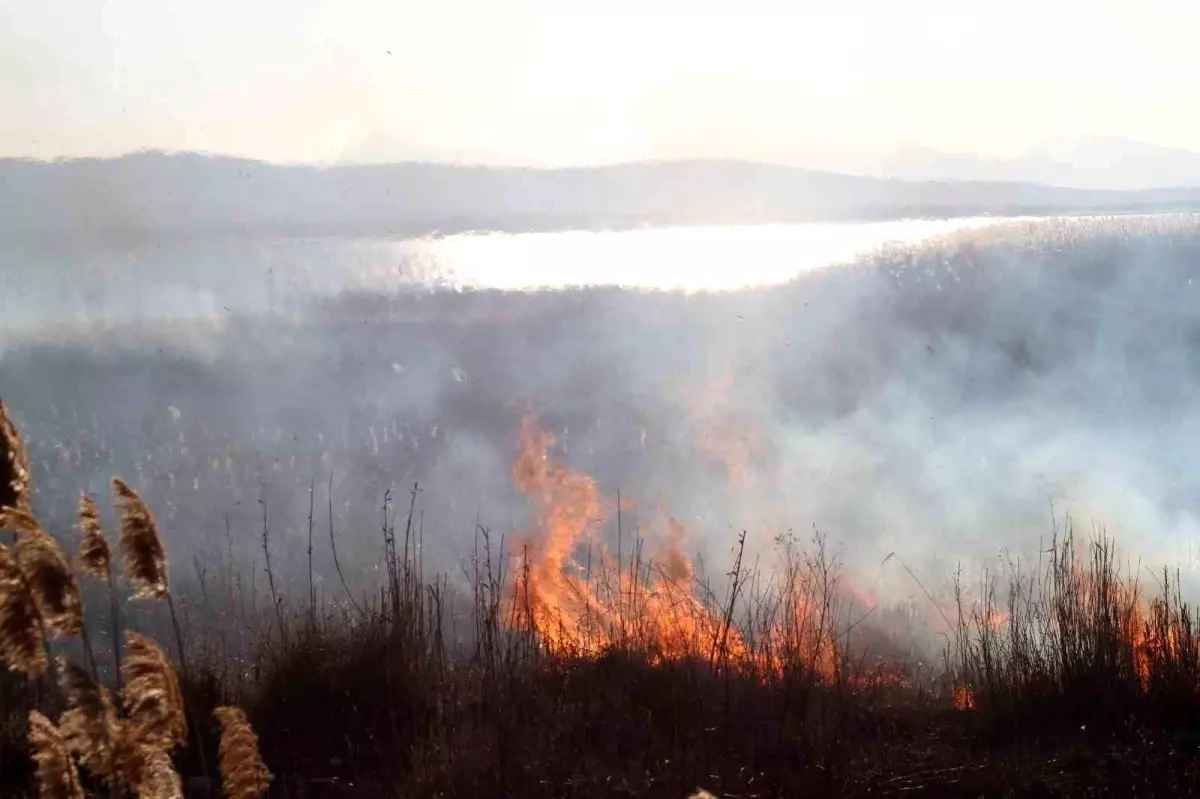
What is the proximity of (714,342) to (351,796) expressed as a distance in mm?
26615

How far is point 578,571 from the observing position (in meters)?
17.8

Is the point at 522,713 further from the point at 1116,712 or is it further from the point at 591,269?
the point at 591,269

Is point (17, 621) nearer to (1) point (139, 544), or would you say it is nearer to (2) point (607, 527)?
(1) point (139, 544)

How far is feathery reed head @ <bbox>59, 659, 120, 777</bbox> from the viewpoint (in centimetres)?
274

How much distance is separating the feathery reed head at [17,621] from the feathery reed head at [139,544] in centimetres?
24

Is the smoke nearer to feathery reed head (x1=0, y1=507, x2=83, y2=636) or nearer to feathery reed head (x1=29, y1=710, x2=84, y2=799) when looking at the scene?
feathery reed head (x1=29, y1=710, x2=84, y2=799)

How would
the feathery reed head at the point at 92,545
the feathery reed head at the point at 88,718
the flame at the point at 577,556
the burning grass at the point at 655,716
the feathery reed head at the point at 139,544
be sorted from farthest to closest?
the flame at the point at 577,556, the burning grass at the point at 655,716, the feathery reed head at the point at 92,545, the feathery reed head at the point at 139,544, the feathery reed head at the point at 88,718

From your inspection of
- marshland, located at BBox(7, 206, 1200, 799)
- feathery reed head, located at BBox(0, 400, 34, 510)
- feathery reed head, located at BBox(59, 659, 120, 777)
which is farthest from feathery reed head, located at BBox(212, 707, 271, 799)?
feathery reed head, located at BBox(0, 400, 34, 510)

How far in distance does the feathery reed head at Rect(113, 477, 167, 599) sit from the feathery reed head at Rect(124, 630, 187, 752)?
18 centimetres

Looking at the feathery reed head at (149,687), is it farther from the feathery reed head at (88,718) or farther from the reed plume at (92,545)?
the reed plume at (92,545)

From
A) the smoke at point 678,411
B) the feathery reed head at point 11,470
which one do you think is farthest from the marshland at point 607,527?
the smoke at point 678,411

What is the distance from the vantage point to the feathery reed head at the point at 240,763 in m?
2.88

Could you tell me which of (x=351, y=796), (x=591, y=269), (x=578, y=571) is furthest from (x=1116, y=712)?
(x=591, y=269)

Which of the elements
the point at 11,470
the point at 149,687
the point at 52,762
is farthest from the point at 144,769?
the point at 11,470
